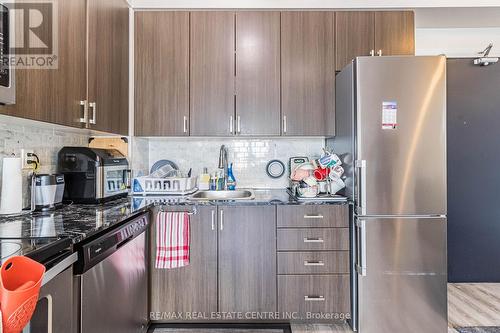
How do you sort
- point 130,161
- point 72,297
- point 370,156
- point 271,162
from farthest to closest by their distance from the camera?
point 271,162 → point 130,161 → point 370,156 → point 72,297

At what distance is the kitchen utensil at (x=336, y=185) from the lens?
7.89 ft

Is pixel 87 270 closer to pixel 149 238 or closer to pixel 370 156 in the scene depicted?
pixel 149 238

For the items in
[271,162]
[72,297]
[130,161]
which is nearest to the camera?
[72,297]

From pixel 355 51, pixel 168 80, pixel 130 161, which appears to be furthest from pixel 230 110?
pixel 355 51

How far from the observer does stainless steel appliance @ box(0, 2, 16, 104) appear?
3.85 ft

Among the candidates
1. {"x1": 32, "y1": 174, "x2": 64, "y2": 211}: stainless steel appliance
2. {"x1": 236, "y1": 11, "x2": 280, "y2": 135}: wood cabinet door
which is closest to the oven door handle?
{"x1": 32, "y1": 174, "x2": 64, "y2": 211}: stainless steel appliance

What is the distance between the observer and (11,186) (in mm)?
1590

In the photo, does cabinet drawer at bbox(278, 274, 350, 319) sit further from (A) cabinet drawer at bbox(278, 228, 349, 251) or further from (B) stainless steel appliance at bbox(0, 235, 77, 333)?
(B) stainless steel appliance at bbox(0, 235, 77, 333)

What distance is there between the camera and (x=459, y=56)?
3057 mm

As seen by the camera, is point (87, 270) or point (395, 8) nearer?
point (87, 270)

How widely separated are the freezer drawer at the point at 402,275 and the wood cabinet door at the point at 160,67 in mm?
1698

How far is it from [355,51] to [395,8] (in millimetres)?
460

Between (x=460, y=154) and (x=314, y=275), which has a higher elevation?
(x=460, y=154)

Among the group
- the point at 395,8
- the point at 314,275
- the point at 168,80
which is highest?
the point at 395,8
